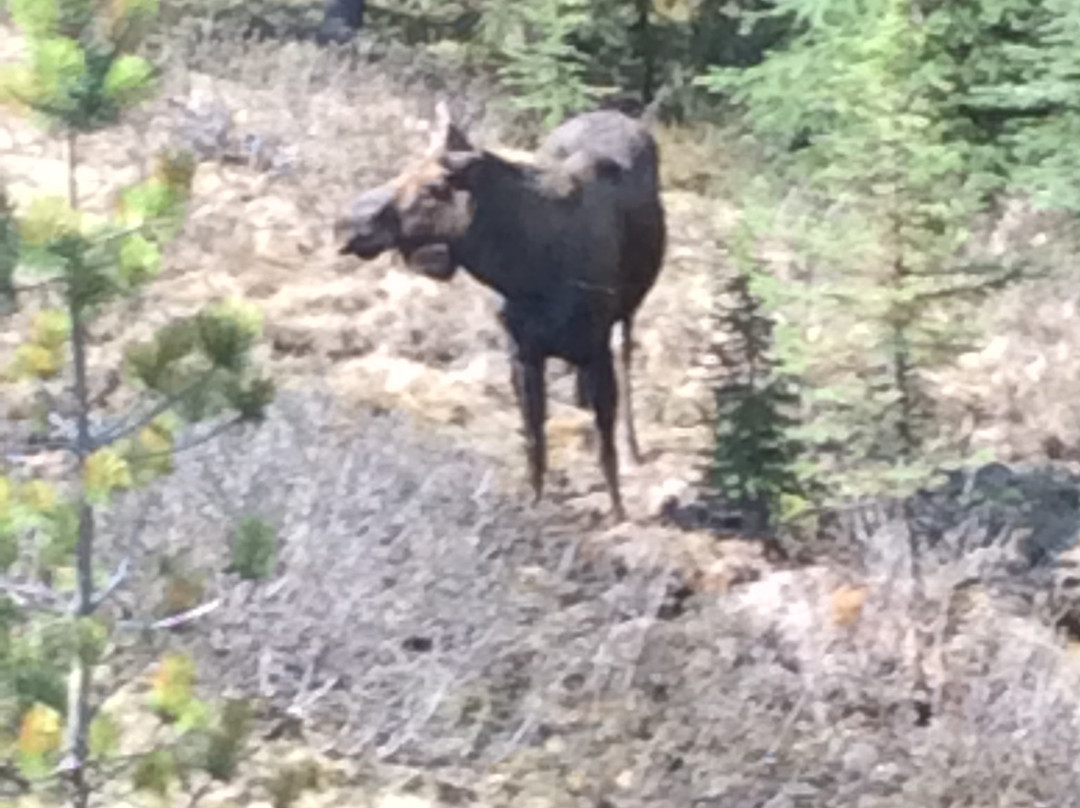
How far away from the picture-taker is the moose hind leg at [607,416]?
3840 millimetres

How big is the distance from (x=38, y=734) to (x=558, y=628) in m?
1.55

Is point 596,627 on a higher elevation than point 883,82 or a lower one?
lower

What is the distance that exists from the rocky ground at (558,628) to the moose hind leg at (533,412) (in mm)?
57

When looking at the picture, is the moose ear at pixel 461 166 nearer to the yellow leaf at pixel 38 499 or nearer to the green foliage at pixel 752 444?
the green foliage at pixel 752 444

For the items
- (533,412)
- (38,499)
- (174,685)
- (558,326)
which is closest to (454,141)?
(558,326)

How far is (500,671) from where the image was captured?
350 centimetres

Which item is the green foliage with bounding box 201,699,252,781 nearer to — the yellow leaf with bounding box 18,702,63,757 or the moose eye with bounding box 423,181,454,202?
the yellow leaf with bounding box 18,702,63,757

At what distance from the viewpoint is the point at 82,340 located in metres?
2.38

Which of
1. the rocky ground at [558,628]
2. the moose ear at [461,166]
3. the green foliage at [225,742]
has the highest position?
the moose ear at [461,166]

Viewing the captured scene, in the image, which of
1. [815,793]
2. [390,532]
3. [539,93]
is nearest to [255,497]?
[390,532]

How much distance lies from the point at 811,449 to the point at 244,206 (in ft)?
6.07

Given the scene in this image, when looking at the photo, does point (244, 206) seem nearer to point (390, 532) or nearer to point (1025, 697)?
point (390, 532)

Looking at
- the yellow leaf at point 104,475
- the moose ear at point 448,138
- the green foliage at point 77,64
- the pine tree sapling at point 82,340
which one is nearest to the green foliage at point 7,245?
the pine tree sapling at point 82,340

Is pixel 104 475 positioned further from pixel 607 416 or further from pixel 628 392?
pixel 628 392
